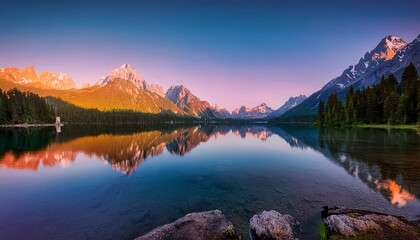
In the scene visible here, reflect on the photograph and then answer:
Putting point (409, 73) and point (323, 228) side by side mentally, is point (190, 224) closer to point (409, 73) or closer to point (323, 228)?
point (323, 228)

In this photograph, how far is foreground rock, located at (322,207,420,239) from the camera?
28.0ft

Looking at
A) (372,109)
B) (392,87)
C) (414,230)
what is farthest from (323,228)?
(392,87)

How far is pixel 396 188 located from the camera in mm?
16062

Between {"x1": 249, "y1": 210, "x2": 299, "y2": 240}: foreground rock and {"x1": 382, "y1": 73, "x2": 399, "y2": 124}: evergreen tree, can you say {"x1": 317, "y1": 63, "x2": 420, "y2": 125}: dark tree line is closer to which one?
{"x1": 382, "y1": 73, "x2": 399, "y2": 124}: evergreen tree

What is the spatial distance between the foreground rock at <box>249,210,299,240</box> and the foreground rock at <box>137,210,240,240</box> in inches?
49.5

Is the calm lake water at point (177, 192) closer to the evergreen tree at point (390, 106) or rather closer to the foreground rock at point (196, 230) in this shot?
the foreground rock at point (196, 230)

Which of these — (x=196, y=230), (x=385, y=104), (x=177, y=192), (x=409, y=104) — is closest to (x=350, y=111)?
(x=385, y=104)

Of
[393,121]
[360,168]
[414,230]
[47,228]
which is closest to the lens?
[414,230]

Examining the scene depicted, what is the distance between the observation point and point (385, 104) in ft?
270

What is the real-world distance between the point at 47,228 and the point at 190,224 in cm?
946

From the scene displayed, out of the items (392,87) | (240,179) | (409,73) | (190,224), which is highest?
(409,73)

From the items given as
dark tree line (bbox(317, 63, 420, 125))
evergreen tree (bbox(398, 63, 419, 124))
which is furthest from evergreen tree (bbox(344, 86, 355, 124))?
evergreen tree (bbox(398, 63, 419, 124))

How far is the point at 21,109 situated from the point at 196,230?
655 ft

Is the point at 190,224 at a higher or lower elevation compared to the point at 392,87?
A: lower
